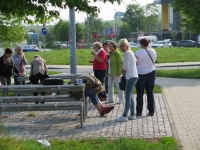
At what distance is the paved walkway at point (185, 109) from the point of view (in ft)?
25.9

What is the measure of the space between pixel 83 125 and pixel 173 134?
2037 mm

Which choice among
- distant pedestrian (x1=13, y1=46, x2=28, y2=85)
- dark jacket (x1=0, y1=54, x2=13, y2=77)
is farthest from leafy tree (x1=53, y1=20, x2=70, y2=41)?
dark jacket (x1=0, y1=54, x2=13, y2=77)

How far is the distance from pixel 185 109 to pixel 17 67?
5668mm

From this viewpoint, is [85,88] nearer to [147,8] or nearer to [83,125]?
[83,125]

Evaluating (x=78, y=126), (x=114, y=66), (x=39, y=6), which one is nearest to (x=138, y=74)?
(x=78, y=126)

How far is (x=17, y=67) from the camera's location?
14.1m

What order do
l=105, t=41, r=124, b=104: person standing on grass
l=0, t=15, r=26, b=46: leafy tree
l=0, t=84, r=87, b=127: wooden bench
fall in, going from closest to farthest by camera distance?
l=0, t=84, r=87, b=127: wooden bench < l=105, t=41, r=124, b=104: person standing on grass < l=0, t=15, r=26, b=46: leafy tree

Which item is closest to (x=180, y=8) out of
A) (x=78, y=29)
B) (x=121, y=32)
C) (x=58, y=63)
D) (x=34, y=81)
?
(x=34, y=81)

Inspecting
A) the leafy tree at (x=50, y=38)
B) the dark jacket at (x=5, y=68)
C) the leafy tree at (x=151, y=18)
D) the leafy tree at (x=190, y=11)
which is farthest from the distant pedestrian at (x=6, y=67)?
the leafy tree at (x=151, y=18)

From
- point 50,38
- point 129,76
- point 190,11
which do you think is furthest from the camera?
point 50,38

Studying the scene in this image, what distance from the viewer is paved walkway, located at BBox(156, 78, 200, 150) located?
25.9ft

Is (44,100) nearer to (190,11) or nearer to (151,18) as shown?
(190,11)

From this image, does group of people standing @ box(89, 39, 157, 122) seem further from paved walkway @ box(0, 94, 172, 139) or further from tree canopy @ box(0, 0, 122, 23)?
tree canopy @ box(0, 0, 122, 23)

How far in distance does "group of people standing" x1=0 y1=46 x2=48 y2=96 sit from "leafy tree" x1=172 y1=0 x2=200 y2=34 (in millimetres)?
9737
